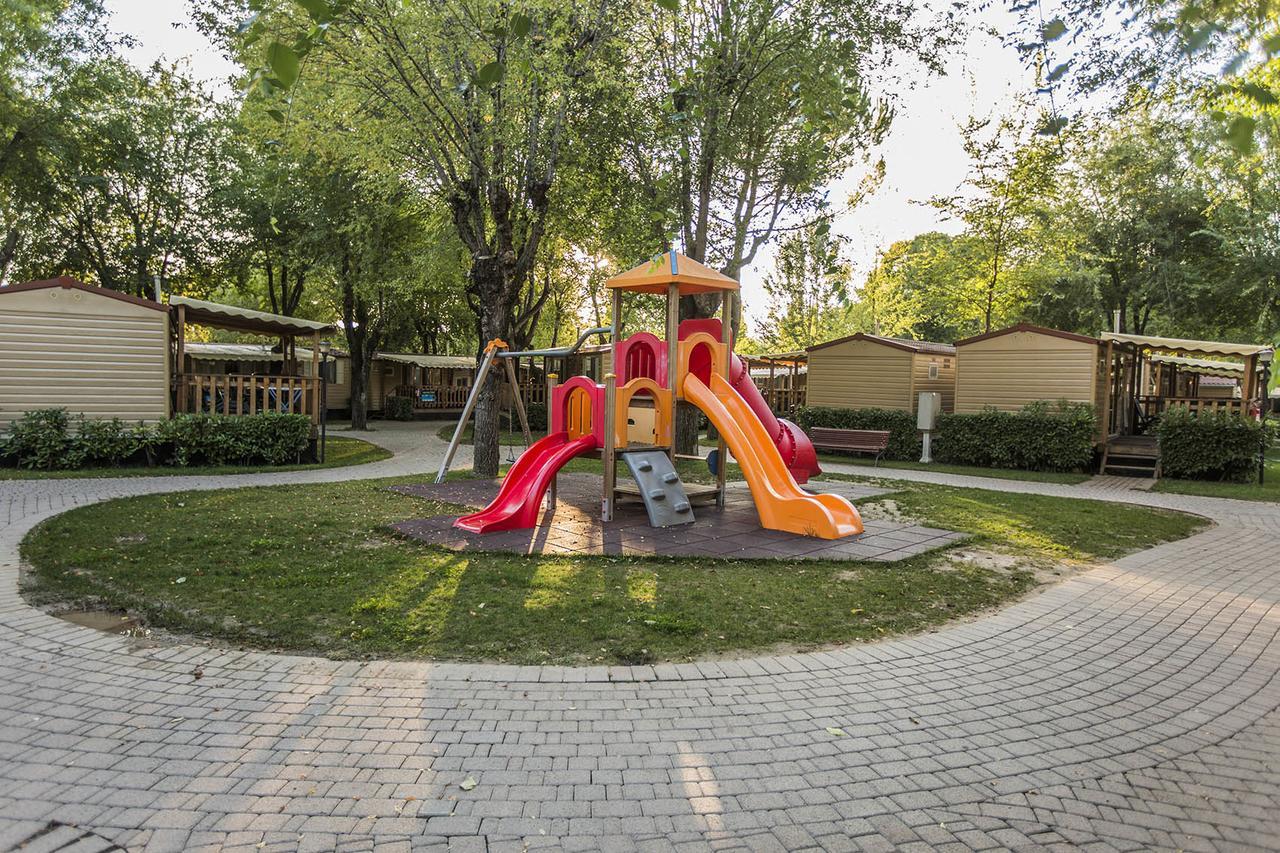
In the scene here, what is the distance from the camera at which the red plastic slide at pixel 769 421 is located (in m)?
10.2

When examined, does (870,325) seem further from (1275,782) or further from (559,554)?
(1275,782)

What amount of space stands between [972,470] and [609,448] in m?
10.9

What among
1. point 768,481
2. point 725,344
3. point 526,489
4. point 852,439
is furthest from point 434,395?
point 768,481

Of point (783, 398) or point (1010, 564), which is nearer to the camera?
point (1010, 564)

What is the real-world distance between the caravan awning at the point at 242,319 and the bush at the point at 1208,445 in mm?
17493

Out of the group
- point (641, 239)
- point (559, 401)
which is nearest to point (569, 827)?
point (559, 401)

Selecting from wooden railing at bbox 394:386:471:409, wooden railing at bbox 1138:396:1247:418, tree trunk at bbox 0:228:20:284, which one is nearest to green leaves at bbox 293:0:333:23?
wooden railing at bbox 1138:396:1247:418

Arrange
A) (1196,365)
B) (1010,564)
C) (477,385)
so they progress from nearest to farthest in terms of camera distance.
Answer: (1010,564) → (477,385) → (1196,365)

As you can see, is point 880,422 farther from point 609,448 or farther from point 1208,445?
point 609,448

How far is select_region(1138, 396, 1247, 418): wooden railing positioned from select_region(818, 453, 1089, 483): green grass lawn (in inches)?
103

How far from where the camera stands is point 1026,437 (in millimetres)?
16172

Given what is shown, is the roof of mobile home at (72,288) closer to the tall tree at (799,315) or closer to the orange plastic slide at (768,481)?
the orange plastic slide at (768,481)

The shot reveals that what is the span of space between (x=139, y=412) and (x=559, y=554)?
1087cm

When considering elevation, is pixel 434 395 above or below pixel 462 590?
above
